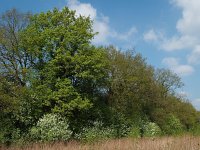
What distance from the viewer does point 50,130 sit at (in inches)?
1474

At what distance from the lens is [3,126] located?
36.6m

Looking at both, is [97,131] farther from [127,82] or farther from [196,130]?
[196,130]

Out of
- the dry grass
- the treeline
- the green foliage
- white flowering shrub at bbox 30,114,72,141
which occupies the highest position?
the treeline

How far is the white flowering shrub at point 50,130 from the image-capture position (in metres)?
37.4

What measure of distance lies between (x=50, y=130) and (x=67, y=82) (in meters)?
5.13

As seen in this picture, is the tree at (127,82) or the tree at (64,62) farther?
the tree at (127,82)

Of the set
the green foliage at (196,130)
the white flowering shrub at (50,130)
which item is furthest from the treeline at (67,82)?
the green foliage at (196,130)

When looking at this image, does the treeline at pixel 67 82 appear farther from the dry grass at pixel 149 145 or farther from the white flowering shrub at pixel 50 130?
the dry grass at pixel 149 145

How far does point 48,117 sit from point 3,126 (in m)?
4.33

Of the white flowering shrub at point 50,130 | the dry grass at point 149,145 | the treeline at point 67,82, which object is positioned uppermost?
the treeline at point 67,82

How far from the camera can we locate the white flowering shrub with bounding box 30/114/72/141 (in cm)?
3738

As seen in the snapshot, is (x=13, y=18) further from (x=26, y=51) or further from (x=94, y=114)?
(x=94, y=114)

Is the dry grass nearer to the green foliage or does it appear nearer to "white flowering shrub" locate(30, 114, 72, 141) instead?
the green foliage

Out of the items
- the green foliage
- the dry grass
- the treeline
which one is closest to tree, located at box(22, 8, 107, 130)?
the treeline
